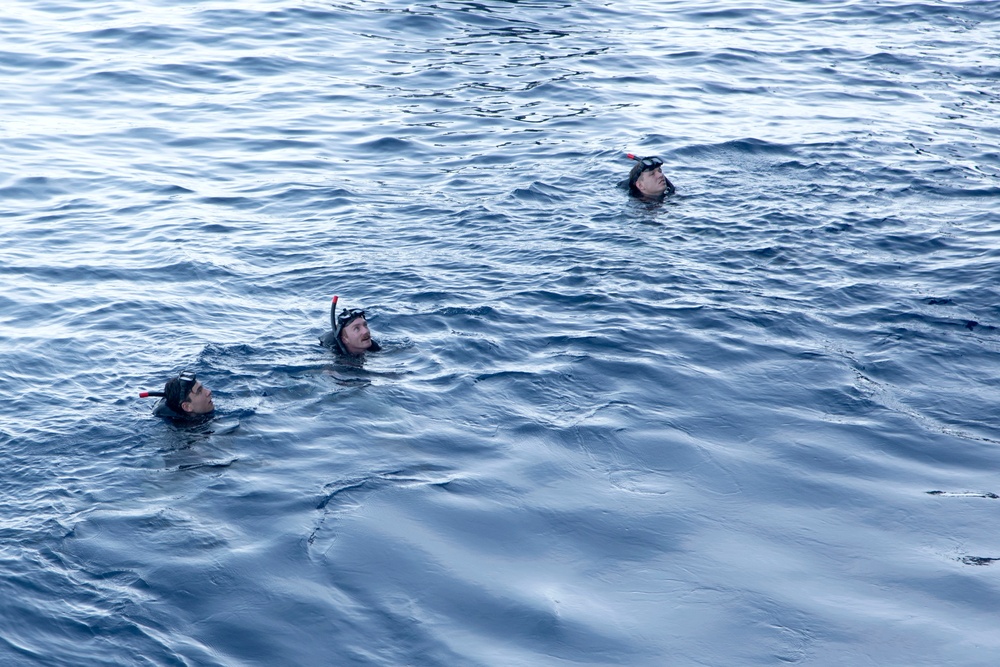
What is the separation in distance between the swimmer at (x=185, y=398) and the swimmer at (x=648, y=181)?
23.8ft

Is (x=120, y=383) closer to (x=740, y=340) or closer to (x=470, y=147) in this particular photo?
(x=740, y=340)

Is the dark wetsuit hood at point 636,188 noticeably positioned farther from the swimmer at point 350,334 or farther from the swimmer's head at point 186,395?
the swimmer's head at point 186,395

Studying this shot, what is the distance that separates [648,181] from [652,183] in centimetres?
7

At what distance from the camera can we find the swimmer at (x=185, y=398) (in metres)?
10.6

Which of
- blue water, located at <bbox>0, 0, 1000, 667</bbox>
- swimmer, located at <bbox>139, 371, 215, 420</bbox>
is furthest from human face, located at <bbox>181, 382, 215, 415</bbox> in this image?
blue water, located at <bbox>0, 0, 1000, 667</bbox>

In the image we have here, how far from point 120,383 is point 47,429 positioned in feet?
3.61

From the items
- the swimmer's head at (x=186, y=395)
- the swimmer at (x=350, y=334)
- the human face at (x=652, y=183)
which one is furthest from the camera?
the human face at (x=652, y=183)

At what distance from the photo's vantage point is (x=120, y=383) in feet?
38.5

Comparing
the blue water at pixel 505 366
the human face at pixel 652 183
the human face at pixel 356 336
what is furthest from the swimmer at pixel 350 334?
the human face at pixel 652 183

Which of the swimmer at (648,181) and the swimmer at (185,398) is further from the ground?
the swimmer at (648,181)

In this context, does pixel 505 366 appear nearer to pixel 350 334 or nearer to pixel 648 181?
pixel 350 334

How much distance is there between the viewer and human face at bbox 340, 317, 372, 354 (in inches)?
464

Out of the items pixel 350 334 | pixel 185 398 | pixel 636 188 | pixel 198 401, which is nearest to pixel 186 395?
pixel 185 398

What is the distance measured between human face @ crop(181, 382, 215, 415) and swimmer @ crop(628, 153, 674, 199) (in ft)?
23.9
